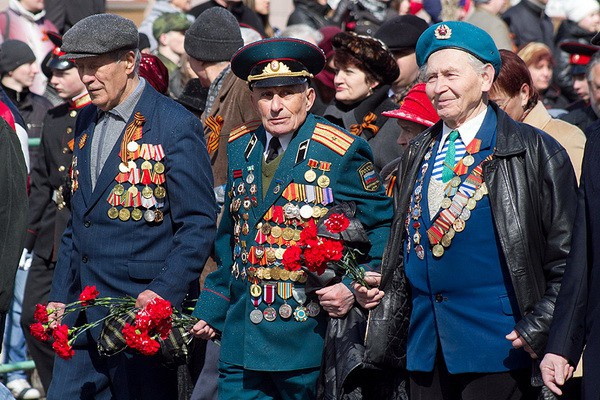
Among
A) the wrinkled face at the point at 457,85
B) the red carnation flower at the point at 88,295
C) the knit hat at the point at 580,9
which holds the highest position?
the wrinkled face at the point at 457,85

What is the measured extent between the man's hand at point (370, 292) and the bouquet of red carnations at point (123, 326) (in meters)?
0.94

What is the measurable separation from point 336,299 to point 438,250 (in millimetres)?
579

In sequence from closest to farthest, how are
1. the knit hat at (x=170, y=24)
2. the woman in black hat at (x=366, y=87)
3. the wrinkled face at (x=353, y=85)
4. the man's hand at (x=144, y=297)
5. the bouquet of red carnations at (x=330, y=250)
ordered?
1. the bouquet of red carnations at (x=330, y=250)
2. the man's hand at (x=144, y=297)
3. the woman in black hat at (x=366, y=87)
4. the wrinkled face at (x=353, y=85)
5. the knit hat at (x=170, y=24)

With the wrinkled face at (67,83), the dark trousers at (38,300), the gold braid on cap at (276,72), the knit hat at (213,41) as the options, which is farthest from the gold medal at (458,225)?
the dark trousers at (38,300)

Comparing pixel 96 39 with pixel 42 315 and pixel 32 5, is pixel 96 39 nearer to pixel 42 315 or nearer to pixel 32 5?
pixel 42 315

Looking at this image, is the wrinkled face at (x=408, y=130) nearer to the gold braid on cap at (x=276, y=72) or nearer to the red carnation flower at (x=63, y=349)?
the gold braid on cap at (x=276, y=72)

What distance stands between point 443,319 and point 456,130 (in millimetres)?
840

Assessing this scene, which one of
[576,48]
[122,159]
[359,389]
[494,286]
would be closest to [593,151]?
[494,286]

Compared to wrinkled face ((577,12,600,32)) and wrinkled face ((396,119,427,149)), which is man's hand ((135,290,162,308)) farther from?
wrinkled face ((577,12,600,32))

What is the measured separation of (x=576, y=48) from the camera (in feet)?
36.7

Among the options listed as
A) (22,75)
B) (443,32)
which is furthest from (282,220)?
(22,75)

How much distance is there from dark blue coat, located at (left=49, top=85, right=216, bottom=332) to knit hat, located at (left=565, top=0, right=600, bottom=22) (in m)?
8.65

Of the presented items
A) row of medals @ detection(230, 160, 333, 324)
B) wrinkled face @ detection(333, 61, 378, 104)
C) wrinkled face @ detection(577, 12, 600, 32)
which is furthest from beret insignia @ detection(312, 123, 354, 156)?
wrinkled face @ detection(577, 12, 600, 32)

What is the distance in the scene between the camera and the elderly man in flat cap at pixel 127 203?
661cm
